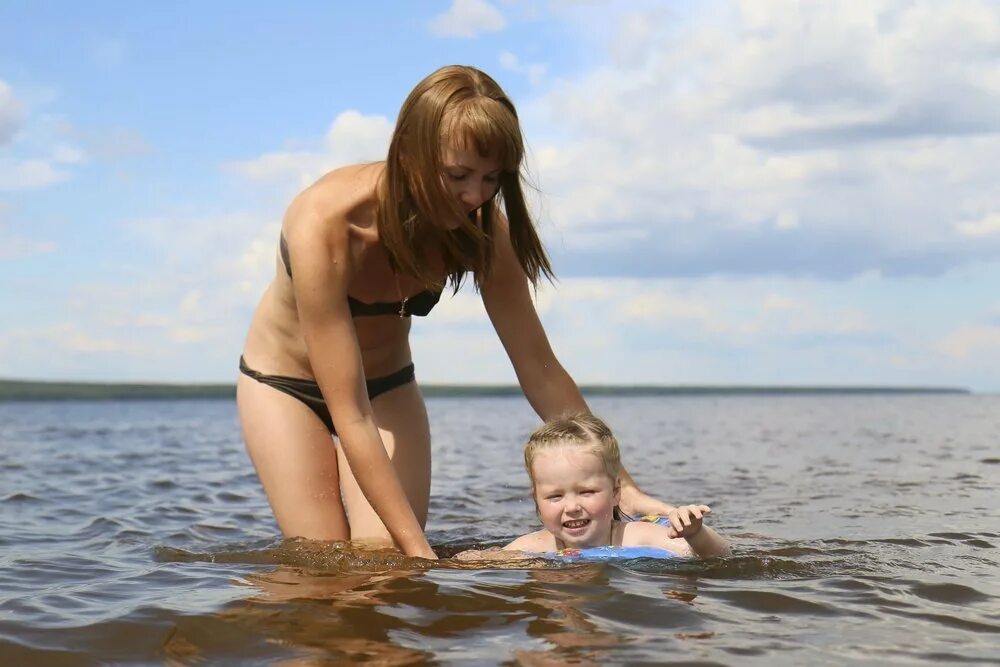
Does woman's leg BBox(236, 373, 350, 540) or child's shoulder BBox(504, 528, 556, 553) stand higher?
woman's leg BBox(236, 373, 350, 540)

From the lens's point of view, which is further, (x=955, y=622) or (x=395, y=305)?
(x=395, y=305)

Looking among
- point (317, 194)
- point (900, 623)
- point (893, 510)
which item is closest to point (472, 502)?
point (893, 510)

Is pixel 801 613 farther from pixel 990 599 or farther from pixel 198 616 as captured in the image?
pixel 198 616

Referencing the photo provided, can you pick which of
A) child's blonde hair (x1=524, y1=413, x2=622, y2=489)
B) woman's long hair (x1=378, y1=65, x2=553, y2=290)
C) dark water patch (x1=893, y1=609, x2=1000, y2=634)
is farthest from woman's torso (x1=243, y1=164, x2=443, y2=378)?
dark water patch (x1=893, y1=609, x2=1000, y2=634)

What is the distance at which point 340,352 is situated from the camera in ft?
17.0

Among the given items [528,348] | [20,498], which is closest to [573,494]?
[528,348]

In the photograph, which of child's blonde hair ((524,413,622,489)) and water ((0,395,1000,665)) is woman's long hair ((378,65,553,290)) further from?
water ((0,395,1000,665))

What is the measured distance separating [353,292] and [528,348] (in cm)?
109

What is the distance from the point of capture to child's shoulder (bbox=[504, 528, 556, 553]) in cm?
572

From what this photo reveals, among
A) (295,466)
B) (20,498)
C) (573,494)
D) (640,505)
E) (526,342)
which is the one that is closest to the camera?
(573,494)

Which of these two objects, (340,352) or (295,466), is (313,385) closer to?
(295,466)

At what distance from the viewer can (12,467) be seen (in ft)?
52.1

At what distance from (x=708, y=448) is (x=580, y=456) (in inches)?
567

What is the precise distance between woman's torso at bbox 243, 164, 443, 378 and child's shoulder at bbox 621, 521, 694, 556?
1.59 meters
